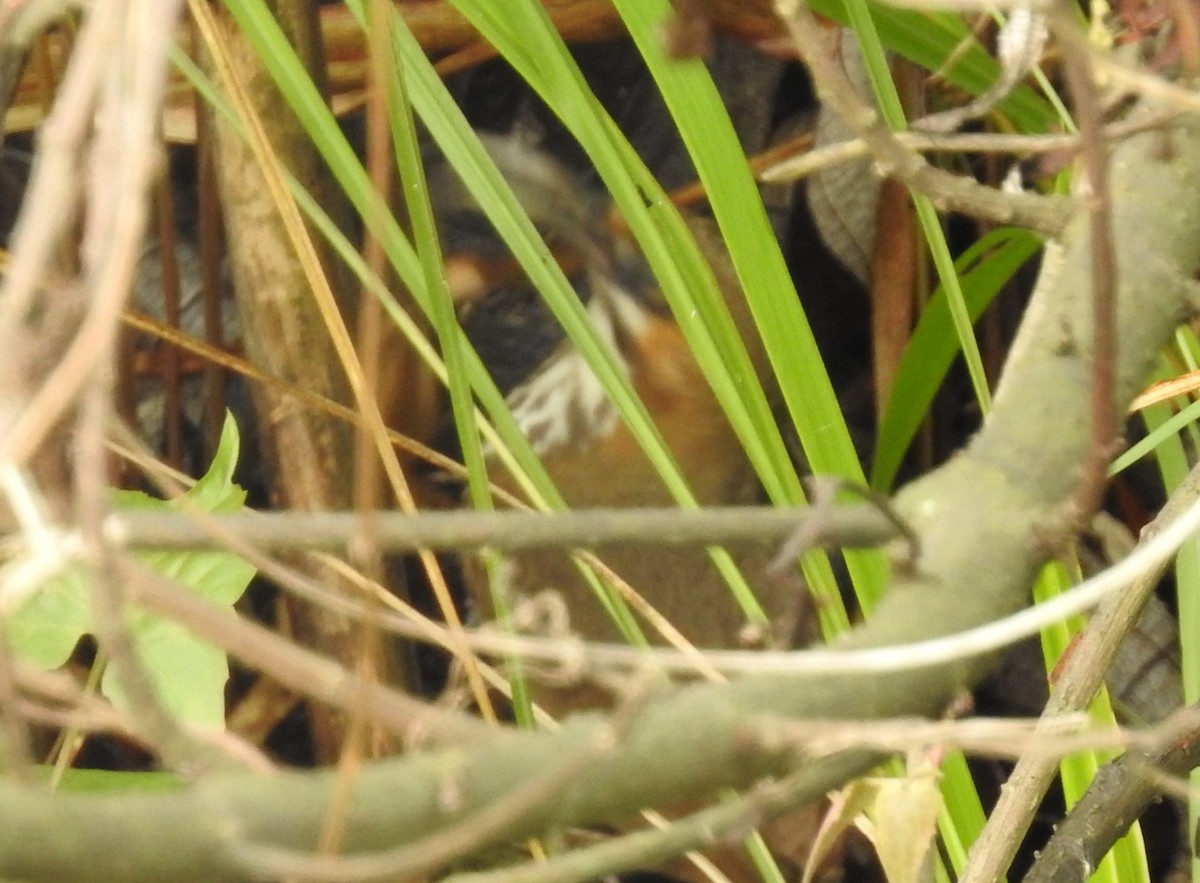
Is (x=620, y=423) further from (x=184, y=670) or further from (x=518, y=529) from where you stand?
(x=518, y=529)

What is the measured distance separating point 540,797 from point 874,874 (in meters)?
0.70

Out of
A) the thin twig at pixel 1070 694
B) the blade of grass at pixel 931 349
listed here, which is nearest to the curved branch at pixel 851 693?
the thin twig at pixel 1070 694

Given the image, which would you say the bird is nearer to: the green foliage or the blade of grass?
the blade of grass

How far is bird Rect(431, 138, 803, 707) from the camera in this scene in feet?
2.66

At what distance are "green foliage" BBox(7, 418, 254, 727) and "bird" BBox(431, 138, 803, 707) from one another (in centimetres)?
30

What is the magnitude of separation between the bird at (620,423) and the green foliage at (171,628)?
303 mm

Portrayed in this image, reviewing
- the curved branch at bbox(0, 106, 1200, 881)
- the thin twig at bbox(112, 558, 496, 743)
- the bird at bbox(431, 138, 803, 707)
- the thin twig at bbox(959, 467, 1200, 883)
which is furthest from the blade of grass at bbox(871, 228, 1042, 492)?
the thin twig at bbox(112, 558, 496, 743)

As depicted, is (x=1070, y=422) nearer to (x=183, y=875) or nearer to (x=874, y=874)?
(x=183, y=875)

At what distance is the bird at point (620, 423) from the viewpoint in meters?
0.81

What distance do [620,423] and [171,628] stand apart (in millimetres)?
376

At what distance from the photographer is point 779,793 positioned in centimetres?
28

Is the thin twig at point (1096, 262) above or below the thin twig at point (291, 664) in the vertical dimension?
above

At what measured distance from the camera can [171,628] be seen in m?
0.49

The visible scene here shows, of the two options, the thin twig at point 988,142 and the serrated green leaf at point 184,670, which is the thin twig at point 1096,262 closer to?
the thin twig at point 988,142
